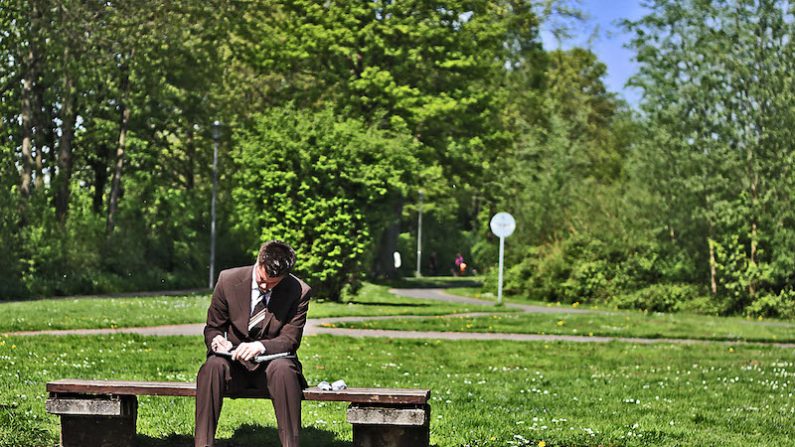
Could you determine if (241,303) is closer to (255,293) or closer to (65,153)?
(255,293)

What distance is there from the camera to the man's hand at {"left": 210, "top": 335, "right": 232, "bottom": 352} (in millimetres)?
7168

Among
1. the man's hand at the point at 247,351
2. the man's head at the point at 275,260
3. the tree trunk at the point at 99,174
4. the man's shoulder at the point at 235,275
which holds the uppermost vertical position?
the tree trunk at the point at 99,174

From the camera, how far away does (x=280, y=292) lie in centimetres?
734

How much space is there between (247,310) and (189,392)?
0.65 meters

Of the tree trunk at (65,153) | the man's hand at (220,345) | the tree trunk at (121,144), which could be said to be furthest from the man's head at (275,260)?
the tree trunk at (121,144)

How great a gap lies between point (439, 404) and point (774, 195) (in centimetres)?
2276

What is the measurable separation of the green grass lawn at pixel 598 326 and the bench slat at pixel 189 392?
1342 cm

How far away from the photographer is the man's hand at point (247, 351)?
7090mm

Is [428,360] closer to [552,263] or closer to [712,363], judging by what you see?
[712,363]

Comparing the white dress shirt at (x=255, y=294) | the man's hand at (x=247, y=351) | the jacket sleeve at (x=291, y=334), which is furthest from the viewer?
the white dress shirt at (x=255, y=294)

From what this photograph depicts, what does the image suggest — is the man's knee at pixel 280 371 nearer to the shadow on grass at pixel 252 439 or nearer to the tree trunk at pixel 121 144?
the shadow on grass at pixel 252 439

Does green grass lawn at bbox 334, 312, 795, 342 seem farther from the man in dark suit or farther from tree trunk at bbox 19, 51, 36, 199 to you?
tree trunk at bbox 19, 51, 36, 199

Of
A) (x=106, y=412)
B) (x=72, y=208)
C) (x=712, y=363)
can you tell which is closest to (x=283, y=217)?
(x=72, y=208)

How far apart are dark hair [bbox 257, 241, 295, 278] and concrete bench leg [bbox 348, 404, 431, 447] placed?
3.30ft
